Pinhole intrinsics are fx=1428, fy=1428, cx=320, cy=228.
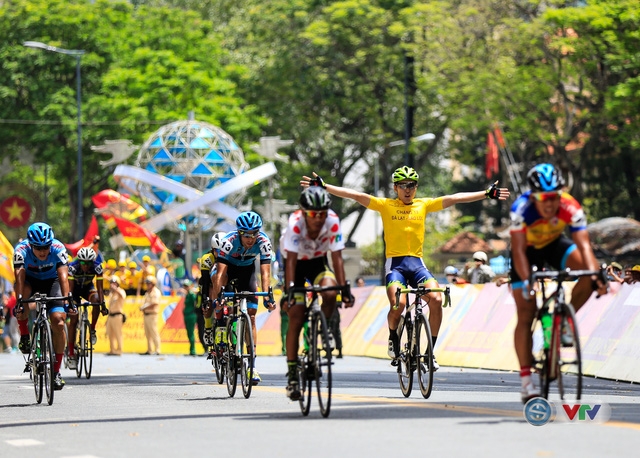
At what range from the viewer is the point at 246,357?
14477 mm

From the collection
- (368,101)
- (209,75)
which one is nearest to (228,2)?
(209,75)

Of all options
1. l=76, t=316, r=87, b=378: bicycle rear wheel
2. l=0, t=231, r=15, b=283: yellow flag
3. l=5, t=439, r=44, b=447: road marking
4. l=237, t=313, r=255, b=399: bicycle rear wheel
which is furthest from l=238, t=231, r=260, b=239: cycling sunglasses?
l=0, t=231, r=15, b=283: yellow flag

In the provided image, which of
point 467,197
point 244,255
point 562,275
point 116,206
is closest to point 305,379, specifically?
point 562,275

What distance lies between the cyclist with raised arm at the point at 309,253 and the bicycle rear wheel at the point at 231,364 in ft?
9.42

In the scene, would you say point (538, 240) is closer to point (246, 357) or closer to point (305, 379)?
point (305, 379)

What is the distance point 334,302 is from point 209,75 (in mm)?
50980

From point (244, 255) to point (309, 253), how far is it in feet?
13.9

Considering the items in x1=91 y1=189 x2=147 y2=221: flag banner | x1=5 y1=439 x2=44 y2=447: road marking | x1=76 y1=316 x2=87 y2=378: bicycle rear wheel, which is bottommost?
x1=5 y1=439 x2=44 y2=447: road marking

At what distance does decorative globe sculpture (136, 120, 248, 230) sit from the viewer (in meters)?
52.6

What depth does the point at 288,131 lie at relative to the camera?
204 ft

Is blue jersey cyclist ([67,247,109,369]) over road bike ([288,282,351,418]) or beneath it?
over

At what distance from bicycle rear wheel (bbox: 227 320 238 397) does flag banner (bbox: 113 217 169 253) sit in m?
32.7

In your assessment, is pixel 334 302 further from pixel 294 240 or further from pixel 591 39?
pixel 591 39

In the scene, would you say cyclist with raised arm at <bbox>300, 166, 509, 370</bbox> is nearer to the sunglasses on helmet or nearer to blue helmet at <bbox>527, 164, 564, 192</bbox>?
the sunglasses on helmet
